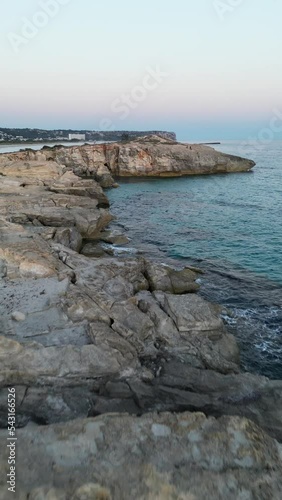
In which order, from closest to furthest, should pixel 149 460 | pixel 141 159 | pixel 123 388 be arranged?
pixel 149 460 → pixel 123 388 → pixel 141 159

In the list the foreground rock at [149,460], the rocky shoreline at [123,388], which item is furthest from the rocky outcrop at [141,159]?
the foreground rock at [149,460]

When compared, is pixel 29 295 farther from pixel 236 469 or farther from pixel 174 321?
pixel 236 469

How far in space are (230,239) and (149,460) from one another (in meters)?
29.1

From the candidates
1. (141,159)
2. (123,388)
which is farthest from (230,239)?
(141,159)

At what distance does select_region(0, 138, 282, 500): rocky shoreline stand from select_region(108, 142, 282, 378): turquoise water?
7.40 feet

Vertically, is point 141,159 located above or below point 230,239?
above

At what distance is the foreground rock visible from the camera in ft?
19.1

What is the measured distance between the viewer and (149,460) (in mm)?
6574

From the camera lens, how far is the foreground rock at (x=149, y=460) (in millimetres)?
5820

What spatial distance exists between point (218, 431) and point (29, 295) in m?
10.4

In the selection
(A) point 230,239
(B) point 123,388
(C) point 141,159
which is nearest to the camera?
(B) point 123,388

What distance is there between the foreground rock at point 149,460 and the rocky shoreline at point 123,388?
0.02m

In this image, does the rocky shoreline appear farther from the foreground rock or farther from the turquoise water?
the turquoise water

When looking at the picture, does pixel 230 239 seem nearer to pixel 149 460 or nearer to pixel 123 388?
pixel 123 388
